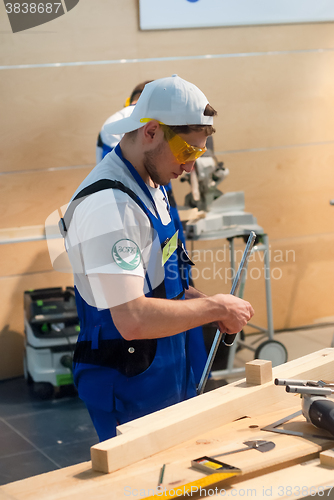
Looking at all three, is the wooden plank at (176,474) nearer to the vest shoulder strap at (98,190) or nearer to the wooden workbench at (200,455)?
the wooden workbench at (200,455)

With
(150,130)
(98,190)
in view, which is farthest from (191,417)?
(150,130)

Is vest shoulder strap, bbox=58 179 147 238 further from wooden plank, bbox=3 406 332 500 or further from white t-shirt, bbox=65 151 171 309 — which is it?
wooden plank, bbox=3 406 332 500

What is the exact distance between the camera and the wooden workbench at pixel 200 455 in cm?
88

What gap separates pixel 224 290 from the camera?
4008 millimetres

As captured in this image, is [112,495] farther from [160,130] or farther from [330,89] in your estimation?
[330,89]

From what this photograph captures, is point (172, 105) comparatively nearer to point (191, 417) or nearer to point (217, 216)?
point (191, 417)

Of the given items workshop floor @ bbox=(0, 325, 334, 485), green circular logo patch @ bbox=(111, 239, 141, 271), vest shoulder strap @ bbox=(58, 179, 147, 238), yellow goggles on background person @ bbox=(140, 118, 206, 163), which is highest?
yellow goggles on background person @ bbox=(140, 118, 206, 163)

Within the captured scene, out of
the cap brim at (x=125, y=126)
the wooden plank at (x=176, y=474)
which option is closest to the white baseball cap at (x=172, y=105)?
the cap brim at (x=125, y=126)

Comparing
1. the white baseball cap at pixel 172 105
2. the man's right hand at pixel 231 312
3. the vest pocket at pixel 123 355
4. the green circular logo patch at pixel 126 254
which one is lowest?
the vest pocket at pixel 123 355

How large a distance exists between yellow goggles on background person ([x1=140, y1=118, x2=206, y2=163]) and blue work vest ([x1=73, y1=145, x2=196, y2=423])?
11 centimetres

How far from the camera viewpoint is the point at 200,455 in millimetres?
1003

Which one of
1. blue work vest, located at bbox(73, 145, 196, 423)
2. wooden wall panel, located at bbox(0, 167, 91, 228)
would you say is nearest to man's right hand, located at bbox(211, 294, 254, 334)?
blue work vest, located at bbox(73, 145, 196, 423)

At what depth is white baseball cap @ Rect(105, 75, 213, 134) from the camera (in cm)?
124

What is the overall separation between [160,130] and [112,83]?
257 centimetres
